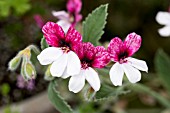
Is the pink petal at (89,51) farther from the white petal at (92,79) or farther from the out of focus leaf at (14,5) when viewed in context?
the out of focus leaf at (14,5)

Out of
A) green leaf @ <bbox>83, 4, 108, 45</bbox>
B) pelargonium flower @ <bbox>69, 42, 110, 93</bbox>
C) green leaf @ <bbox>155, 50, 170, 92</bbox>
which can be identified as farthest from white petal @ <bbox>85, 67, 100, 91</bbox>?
green leaf @ <bbox>155, 50, 170, 92</bbox>

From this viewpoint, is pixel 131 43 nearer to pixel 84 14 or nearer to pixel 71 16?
pixel 71 16

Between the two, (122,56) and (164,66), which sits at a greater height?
(122,56)

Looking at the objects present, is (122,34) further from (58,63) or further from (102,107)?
(58,63)

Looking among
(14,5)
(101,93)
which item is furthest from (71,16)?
(14,5)

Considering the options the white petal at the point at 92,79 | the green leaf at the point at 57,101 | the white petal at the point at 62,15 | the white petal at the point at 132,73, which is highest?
the white petal at the point at 62,15

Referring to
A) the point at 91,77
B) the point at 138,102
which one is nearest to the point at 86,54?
the point at 91,77

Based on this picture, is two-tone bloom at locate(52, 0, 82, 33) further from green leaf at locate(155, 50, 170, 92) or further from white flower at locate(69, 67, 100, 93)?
green leaf at locate(155, 50, 170, 92)

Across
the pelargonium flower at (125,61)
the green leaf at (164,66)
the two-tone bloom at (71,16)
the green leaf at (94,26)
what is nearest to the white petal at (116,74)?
the pelargonium flower at (125,61)
